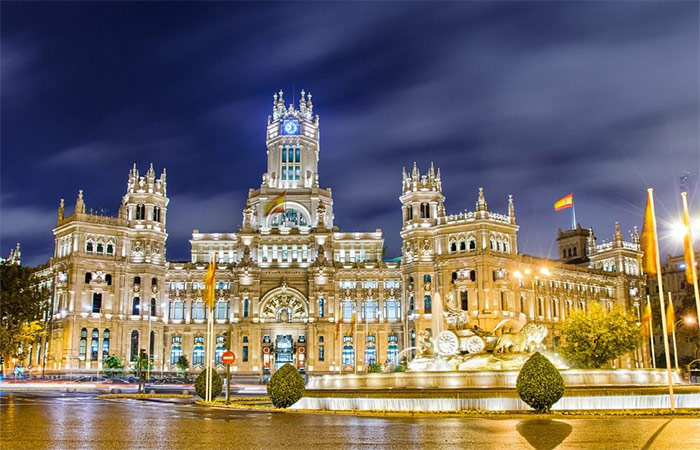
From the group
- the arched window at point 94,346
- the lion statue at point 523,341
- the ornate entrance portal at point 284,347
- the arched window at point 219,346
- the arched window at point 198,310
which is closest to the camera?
the lion statue at point 523,341

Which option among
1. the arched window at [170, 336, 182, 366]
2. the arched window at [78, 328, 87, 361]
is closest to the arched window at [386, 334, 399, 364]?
the arched window at [170, 336, 182, 366]

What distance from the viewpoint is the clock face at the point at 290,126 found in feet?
476

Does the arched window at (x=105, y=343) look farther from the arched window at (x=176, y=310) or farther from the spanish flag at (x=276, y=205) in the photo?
the spanish flag at (x=276, y=205)

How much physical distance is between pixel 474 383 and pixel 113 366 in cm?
7617

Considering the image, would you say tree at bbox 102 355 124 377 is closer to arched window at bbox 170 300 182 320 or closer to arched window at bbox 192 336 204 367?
arched window at bbox 192 336 204 367

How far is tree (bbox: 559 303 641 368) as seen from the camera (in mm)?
87000

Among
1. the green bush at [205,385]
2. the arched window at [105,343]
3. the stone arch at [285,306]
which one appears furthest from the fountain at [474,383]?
the stone arch at [285,306]

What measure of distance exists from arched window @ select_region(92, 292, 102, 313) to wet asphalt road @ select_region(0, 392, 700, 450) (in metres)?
82.8

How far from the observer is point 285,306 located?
12525cm

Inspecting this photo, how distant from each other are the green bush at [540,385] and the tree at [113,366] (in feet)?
277

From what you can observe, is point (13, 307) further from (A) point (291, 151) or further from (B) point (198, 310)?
(A) point (291, 151)

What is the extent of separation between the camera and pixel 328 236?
126 m

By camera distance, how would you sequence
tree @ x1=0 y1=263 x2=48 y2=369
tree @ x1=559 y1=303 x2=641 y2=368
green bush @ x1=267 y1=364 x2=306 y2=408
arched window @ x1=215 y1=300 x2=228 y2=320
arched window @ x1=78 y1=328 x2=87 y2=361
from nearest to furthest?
green bush @ x1=267 y1=364 x2=306 y2=408 < tree @ x1=0 y1=263 x2=48 y2=369 < tree @ x1=559 y1=303 x2=641 y2=368 < arched window @ x1=78 y1=328 x2=87 y2=361 < arched window @ x1=215 y1=300 x2=228 y2=320

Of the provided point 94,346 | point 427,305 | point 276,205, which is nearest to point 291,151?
point 276,205
